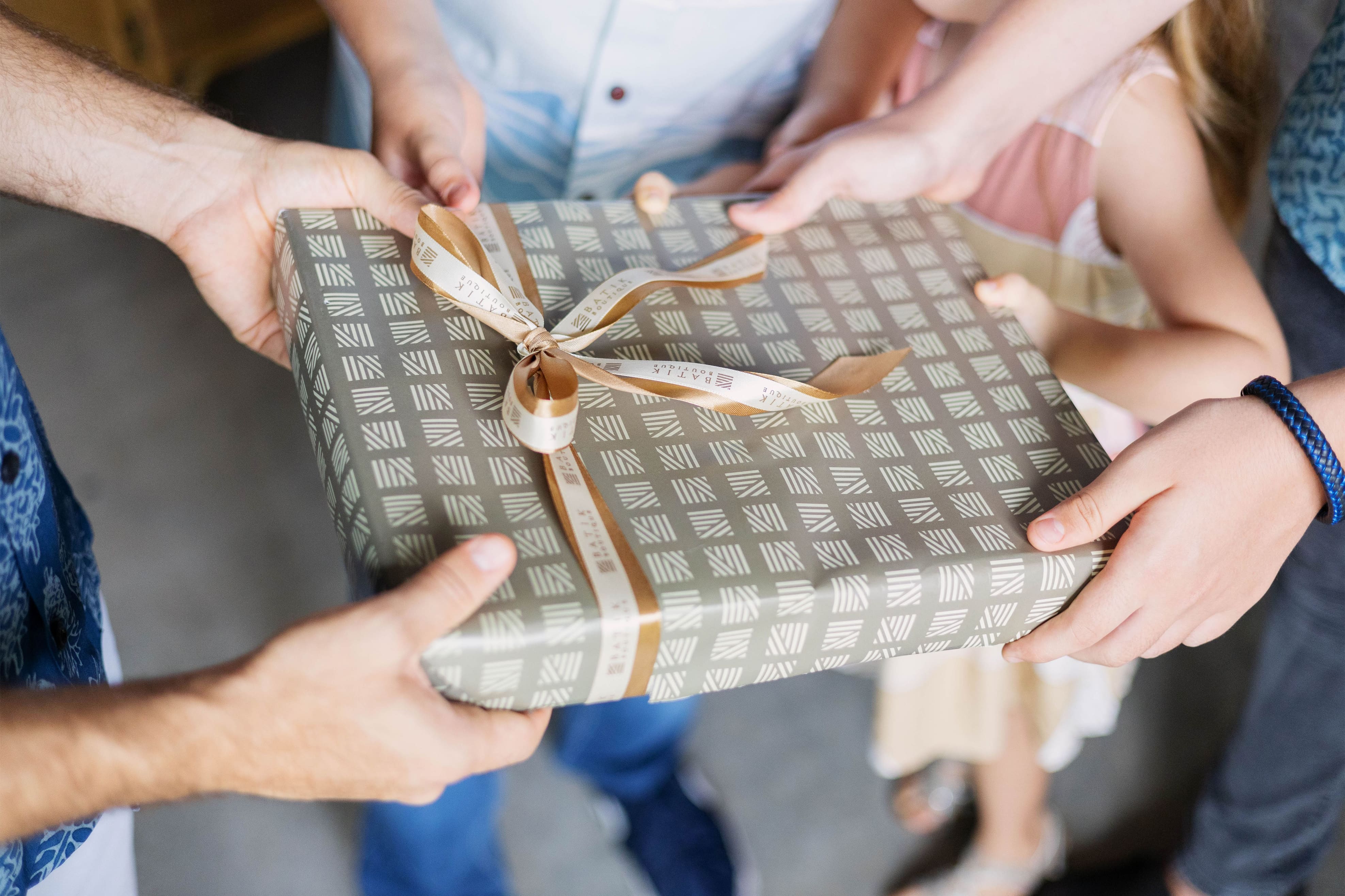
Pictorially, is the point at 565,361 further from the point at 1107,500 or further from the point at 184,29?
the point at 184,29

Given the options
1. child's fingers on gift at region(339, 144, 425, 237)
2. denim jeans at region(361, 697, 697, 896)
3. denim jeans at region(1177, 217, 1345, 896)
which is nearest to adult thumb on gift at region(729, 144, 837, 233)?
child's fingers on gift at region(339, 144, 425, 237)

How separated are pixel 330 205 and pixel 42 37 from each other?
10.5 inches

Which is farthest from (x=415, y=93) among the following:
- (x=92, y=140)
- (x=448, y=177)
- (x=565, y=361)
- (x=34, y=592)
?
(x=34, y=592)

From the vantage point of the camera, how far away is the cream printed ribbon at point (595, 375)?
0.52 meters

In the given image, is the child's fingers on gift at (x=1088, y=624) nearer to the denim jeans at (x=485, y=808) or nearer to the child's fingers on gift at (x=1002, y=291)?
the child's fingers on gift at (x=1002, y=291)

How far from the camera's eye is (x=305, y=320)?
0.61 m

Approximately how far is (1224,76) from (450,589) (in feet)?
2.64

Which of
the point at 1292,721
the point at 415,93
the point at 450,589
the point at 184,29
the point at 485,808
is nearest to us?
the point at 450,589

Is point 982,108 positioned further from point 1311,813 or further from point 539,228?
point 1311,813

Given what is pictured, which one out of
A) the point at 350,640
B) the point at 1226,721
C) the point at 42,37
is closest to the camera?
the point at 350,640

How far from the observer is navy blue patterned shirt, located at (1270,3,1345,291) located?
0.78m

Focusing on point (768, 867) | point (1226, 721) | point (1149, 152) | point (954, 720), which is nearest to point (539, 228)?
point (1149, 152)

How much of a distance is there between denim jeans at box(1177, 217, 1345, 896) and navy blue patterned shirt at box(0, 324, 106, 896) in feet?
3.27

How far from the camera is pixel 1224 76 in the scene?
0.86 metres
